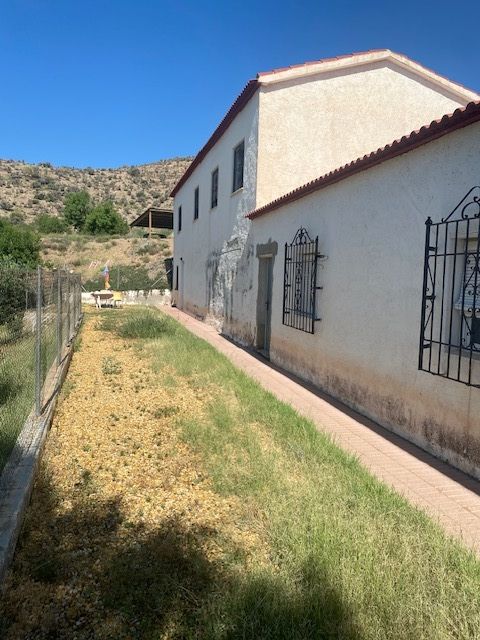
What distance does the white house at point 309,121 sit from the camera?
392 inches

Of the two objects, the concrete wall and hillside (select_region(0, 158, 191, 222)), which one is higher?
hillside (select_region(0, 158, 191, 222))

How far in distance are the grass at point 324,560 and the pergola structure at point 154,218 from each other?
2420 cm

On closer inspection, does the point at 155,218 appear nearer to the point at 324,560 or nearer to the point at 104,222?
the point at 104,222

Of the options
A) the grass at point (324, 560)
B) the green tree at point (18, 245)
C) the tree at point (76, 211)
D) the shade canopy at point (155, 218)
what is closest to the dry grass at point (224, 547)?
the grass at point (324, 560)

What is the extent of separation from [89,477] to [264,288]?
674cm

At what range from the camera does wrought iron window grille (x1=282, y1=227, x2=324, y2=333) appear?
23.6 ft

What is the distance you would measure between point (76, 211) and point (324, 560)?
155ft

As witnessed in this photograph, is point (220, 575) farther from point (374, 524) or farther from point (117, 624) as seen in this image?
point (374, 524)

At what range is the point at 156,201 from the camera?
174 feet

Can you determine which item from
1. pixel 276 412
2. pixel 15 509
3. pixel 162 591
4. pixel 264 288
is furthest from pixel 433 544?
pixel 264 288

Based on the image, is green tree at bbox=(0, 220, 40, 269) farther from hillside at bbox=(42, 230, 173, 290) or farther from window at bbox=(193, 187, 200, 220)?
window at bbox=(193, 187, 200, 220)

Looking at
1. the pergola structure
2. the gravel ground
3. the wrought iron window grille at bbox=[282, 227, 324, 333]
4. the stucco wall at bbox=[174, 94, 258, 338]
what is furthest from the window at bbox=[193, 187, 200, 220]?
the gravel ground

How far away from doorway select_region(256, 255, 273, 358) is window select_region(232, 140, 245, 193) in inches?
111

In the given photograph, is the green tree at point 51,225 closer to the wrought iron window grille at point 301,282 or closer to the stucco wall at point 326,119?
the stucco wall at point 326,119
